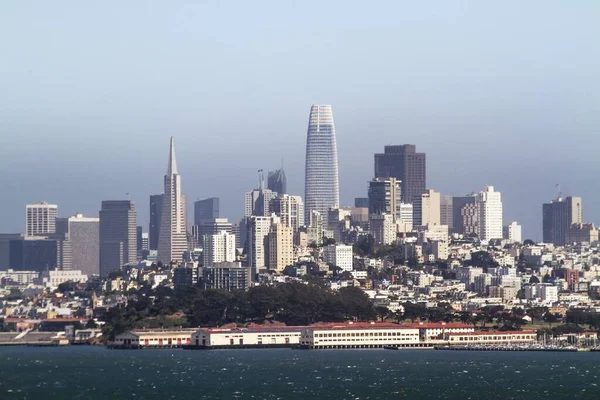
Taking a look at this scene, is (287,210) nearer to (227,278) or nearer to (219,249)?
(219,249)

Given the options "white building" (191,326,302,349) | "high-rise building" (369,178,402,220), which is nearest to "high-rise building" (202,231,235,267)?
"high-rise building" (369,178,402,220)

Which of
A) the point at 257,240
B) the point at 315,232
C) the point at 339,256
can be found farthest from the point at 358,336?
the point at 315,232

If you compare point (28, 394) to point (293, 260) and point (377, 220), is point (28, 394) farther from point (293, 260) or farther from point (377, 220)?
point (377, 220)

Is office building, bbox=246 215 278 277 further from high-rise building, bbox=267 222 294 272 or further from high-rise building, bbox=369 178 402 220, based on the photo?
high-rise building, bbox=369 178 402 220

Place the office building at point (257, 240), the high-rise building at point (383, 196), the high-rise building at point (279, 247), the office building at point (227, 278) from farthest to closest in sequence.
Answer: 1. the high-rise building at point (383, 196)
2. the office building at point (257, 240)
3. the high-rise building at point (279, 247)
4. the office building at point (227, 278)

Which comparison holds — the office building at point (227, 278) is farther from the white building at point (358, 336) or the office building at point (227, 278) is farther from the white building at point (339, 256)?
the white building at point (358, 336)

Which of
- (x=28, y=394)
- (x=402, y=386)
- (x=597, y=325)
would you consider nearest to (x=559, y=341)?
(x=597, y=325)

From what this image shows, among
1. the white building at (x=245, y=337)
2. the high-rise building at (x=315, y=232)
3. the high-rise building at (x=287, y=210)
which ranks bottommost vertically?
the white building at (x=245, y=337)

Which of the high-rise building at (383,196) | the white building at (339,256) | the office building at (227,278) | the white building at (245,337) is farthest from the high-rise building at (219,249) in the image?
the white building at (245,337)
